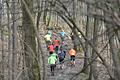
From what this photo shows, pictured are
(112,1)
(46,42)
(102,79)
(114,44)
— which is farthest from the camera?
(46,42)

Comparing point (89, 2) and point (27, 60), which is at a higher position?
point (89, 2)

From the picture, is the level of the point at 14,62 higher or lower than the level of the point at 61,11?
lower

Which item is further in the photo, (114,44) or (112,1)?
(114,44)

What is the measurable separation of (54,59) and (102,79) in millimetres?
4743

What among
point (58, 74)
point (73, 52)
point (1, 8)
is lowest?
point (58, 74)

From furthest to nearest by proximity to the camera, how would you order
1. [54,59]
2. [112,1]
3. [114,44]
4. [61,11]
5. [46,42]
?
1. [46,42]
2. [54,59]
3. [61,11]
4. [114,44]
5. [112,1]

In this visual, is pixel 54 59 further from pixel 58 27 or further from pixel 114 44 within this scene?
pixel 58 27

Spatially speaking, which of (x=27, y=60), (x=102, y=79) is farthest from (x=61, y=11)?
(x=102, y=79)

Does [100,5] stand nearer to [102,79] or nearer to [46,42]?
[102,79]

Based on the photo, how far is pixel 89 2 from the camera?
8.50ft

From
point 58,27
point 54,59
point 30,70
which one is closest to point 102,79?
point 30,70

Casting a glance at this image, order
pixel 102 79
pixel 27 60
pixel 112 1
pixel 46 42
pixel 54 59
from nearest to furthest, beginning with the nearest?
pixel 112 1 < pixel 27 60 < pixel 102 79 < pixel 54 59 < pixel 46 42

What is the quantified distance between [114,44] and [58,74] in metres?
15.0

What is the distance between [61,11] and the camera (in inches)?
206
